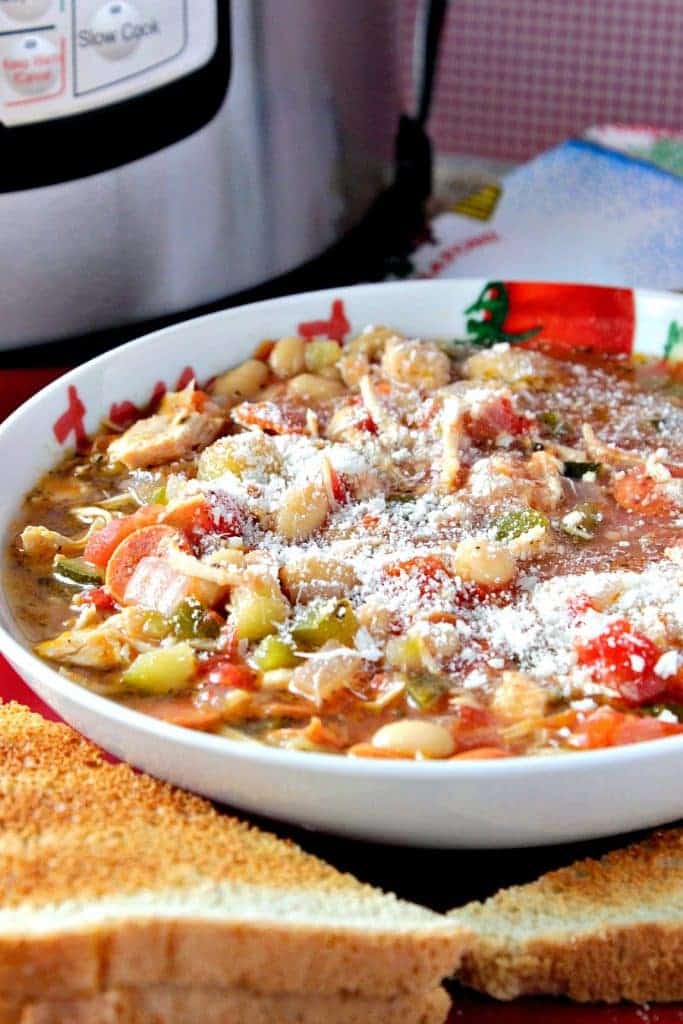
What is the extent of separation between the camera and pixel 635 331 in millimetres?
2551

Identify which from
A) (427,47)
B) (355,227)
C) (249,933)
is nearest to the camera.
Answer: (249,933)

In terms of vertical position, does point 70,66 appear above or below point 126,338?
above

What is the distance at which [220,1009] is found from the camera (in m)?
1.28

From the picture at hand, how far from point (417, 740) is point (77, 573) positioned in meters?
0.59

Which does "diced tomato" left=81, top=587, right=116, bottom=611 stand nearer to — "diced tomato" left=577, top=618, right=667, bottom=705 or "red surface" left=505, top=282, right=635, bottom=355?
"diced tomato" left=577, top=618, right=667, bottom=705

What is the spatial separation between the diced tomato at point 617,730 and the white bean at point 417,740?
0.47 feet

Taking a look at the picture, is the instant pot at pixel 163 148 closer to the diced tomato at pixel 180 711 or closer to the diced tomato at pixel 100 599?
the diced tomato at pixel 100 599

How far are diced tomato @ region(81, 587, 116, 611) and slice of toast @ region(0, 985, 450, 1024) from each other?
1.97ft

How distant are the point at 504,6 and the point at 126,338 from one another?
302 centimetres

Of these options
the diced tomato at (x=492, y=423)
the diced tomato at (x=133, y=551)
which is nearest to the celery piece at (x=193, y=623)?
the diced tomato at (x=133, y=551)

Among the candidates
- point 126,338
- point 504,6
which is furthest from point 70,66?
point 504,6

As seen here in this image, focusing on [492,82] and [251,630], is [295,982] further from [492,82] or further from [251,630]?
[492,82]

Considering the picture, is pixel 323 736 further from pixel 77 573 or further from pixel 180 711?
pixel 77 573

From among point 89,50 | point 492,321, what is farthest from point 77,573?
point 492,321
